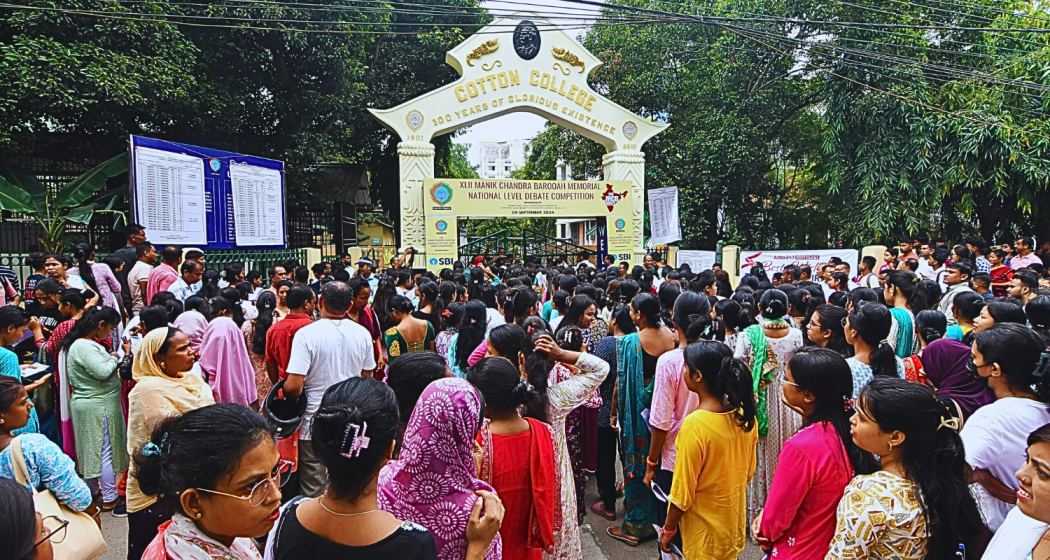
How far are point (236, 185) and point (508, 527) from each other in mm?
9300

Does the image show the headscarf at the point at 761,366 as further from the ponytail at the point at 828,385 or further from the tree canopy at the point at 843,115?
the tree canopy at the point at 843,115

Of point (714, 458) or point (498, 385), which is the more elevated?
point (498, 385)

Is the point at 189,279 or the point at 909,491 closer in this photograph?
the point at 909,491

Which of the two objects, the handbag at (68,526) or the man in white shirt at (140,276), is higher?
the man in white shirt at (140,276)

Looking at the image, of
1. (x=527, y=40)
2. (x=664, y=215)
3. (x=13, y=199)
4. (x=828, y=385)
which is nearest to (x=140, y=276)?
(x=13, y=199)

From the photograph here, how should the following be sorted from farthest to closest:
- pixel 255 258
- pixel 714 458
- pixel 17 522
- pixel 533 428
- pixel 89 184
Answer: pixel 255 258 → pixel 89 184 → pixel 714 458 → pixel 533 428 → pixel 17 522

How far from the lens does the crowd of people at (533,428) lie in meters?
1.49

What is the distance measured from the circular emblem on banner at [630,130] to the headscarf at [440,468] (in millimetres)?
13120

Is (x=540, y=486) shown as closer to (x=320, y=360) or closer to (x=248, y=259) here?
(x=320, y=360)

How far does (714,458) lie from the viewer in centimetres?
250

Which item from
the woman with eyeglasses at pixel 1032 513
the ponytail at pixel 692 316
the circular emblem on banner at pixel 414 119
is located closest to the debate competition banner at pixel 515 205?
the circular emblem on banner at pixel 414 119

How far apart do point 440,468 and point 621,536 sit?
8.08 feet

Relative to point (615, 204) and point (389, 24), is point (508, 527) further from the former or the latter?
point (389, 24)

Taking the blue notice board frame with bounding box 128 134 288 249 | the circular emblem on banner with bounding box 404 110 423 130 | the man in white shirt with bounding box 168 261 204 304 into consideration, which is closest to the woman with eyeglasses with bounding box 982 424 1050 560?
the man in white shirt with bounding box 168 261 204 304
